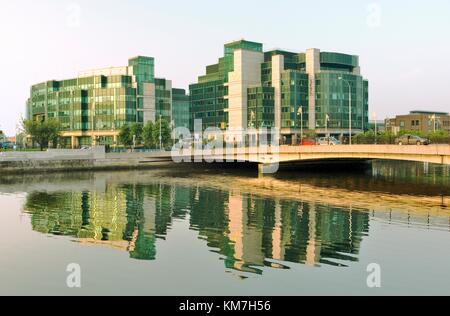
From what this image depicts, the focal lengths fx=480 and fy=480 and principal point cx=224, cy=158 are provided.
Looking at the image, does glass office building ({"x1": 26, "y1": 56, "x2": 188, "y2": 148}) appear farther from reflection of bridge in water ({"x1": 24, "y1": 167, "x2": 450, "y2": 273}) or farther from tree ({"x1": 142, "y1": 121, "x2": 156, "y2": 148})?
reflection of bridge in water ({"x1": 24, "y1": 167, "x2": 450, "y2": 273})

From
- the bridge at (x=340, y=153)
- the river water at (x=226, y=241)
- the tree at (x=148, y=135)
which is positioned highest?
the tree at (x=148, y=135)

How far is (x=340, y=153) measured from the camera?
213ft

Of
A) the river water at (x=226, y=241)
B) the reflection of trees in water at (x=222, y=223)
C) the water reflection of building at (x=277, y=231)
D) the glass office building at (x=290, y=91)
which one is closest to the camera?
the river water at (x=226, y=241)

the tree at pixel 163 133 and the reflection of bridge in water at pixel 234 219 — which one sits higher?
the tree at pixel 163 133

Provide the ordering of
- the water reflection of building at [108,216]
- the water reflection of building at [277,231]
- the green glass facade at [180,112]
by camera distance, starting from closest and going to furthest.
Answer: the water reflection of building at [277,231] < the water reflection of building at [108,216] < the green glass facade at [180,112]

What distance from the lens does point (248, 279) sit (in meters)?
22.8

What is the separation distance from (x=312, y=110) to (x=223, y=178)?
79.3m

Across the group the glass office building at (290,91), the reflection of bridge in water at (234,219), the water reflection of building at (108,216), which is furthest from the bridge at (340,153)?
the glass office building at (290,91)

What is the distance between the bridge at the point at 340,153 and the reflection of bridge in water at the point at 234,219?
560 centimetres

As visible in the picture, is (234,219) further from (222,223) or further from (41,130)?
(41,130)

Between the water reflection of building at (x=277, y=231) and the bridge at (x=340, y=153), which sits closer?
the water reflection of building at (x=277, y=231)

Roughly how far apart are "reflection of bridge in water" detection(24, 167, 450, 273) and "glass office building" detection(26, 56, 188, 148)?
92.4 metres

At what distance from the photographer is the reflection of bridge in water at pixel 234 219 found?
93.9 feet

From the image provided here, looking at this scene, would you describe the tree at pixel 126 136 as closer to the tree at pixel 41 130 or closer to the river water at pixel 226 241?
the tree at pixel 41 130
